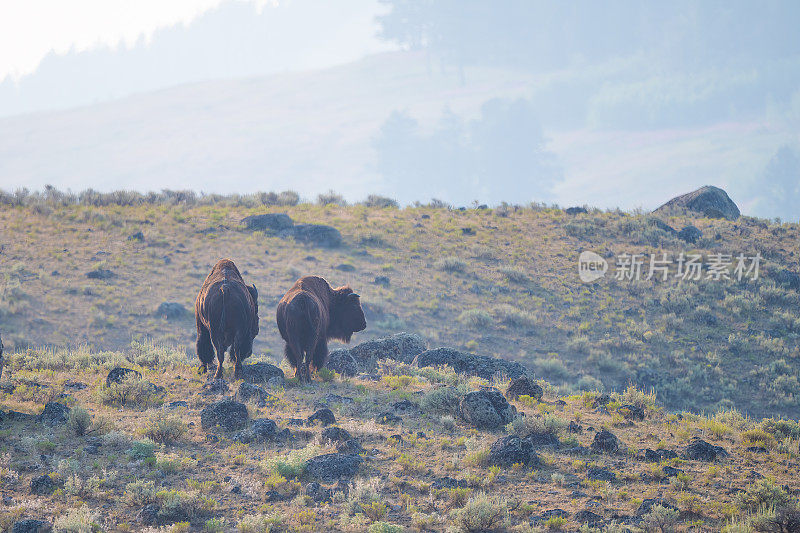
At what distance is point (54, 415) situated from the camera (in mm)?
10102

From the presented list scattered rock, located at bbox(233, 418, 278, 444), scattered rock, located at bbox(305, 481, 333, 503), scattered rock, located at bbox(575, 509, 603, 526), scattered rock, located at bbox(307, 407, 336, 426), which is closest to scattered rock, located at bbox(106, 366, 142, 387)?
scattered rock, located at bbox(233, 418, 278, 444)

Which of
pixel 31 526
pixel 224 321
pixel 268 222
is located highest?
pixel 268 222

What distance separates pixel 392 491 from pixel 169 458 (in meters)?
2.86

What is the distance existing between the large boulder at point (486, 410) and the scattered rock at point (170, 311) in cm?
1382

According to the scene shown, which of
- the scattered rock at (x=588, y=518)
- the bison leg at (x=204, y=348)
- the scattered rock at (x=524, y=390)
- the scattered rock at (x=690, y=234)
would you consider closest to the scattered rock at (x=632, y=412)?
the scattered rock at (x=524, y=390)

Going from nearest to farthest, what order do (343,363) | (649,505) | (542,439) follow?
(649,505)
(542,439)
(343,363)

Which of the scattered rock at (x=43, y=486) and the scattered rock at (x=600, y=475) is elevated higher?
the scattered rock at (x=600, y=475)

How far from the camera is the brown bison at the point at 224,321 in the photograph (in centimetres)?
1272

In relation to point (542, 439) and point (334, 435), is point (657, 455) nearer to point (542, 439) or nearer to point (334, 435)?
point (542, 439)

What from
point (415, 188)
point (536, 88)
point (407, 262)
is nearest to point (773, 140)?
point (536, 88)

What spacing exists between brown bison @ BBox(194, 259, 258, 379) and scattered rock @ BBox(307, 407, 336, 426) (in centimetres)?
290

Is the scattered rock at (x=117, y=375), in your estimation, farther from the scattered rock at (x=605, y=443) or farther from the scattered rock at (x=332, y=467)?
the scattered rock at (x=605, y=443)

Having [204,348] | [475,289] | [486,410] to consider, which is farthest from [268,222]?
[486,410]

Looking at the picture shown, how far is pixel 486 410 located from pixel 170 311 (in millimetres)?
14487
